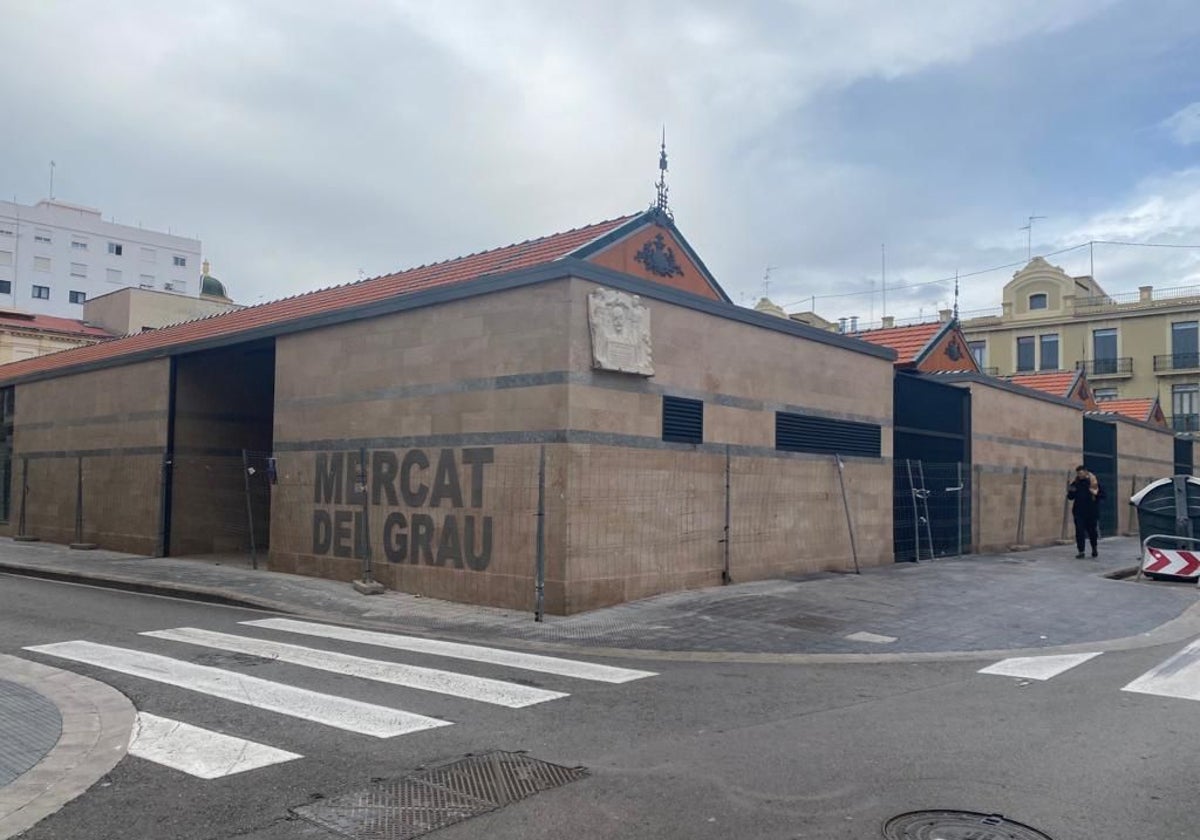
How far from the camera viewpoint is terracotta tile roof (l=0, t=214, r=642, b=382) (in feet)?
52.9

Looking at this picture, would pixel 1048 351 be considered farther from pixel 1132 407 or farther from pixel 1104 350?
pixel 1132 407

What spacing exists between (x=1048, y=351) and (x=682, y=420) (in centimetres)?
5073

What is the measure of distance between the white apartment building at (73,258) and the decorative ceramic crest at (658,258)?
59.4m

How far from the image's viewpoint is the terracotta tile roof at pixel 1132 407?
123 ft

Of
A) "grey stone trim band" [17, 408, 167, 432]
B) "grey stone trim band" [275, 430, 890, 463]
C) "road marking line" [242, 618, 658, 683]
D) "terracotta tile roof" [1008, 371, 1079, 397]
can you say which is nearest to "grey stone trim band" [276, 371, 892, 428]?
"grey stone trim band" [275, 430, 890, 463]

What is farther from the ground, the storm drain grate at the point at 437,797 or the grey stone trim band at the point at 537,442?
the grey stone trim band at the point at 537,442

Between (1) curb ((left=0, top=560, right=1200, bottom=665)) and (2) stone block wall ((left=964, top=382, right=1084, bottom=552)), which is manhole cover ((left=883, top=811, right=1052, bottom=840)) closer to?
(1) curb ((left=0, top=560, right=1200, bottom=665))

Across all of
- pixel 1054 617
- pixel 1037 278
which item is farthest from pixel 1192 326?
pixel 1054 617

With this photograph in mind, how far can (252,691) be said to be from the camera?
7457mm

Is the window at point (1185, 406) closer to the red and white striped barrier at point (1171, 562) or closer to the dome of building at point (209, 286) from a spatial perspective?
the red and white striped barrier at point (1171, 562)

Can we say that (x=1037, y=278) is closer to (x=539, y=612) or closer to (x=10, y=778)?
(x=539, y=612)

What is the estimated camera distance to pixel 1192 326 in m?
51.7

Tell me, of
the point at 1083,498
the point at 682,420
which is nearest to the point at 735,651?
the point at 682,420

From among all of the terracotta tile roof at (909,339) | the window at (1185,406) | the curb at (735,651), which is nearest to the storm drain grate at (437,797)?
the curb at (735,651)
